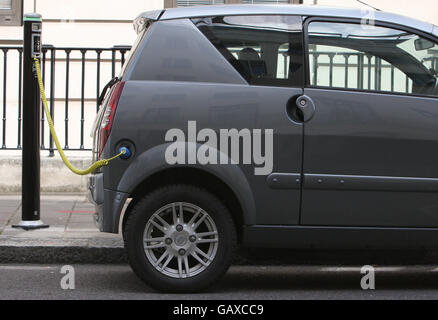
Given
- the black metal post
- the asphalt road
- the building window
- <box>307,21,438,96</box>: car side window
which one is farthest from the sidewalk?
the building window

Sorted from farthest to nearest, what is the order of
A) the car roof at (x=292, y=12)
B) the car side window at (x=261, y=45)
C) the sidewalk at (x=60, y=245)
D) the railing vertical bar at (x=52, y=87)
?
1. the railing vertical bar at (x=52, y=87)
2. the sidewalk at (x=60, y=245)
3. the car roof at (x=292, y=12)
4. the car side window at (x=261, y=45)

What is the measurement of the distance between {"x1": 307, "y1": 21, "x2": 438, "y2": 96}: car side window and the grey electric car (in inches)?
0.8

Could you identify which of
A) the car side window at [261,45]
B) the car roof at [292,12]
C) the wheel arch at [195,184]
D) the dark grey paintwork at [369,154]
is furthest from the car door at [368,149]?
the wheel arch at [195,184]

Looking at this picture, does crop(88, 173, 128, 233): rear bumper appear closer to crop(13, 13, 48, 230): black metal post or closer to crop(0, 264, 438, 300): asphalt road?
crop(0, 264, 438, 300): asphalt road

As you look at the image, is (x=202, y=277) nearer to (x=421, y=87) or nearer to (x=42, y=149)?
(x=421, y=87)

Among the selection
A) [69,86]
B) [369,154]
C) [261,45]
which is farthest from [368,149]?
[69,86]

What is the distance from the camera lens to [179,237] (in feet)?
17.6

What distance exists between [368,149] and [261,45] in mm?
970

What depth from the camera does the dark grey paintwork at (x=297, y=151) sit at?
537cm

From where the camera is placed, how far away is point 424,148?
545 cm

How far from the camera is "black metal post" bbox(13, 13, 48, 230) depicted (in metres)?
7.08

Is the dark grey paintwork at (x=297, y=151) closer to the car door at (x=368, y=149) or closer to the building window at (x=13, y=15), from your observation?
the car door at (x=368, y=149)

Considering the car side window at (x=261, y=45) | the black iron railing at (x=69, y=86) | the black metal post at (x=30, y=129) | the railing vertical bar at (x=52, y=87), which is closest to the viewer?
the car side window at (x=261, y=45)

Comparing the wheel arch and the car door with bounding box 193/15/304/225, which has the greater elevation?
the car door with bounding box 193/15/304/225
